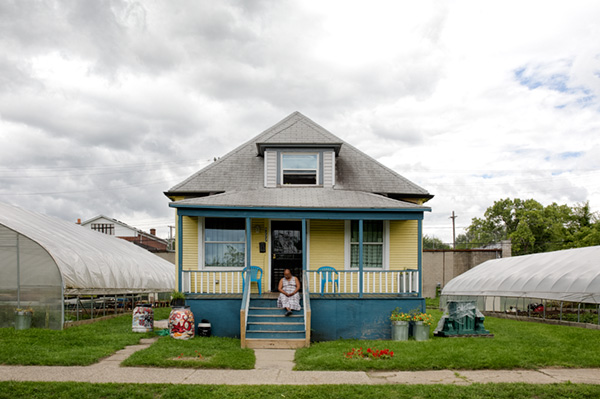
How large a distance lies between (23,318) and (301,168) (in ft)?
29.2

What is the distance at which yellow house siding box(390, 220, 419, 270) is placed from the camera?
15.5 m

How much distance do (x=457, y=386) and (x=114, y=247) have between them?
17991 millimetres

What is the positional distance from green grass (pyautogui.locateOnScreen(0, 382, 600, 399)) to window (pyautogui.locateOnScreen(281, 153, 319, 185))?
9.03m

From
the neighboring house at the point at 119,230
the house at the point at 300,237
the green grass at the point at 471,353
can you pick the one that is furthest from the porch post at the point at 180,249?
the neighboring house at the point at 119,230

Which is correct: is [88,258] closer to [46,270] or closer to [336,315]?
[46,270]

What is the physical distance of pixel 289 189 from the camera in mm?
15883

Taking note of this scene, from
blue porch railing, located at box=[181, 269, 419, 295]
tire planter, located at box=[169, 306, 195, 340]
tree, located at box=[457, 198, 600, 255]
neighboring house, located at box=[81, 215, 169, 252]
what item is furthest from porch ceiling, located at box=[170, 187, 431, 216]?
neighboring house, located at box=[81, 215, 169, 252]

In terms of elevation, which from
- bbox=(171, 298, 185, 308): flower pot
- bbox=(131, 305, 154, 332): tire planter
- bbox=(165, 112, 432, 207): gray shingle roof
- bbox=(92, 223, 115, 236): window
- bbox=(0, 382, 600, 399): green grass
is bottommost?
bbox=(131, 305, 154, 332): tire planter

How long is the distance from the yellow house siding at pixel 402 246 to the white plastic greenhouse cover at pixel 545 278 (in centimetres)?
513

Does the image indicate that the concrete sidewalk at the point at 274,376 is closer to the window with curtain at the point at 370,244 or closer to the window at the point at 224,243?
the window at the point at 224,243

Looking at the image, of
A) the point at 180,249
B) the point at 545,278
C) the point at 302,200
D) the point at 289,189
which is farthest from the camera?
the point at 545,278

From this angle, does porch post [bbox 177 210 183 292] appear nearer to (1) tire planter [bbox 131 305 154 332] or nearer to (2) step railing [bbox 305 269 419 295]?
(1) tire planter [bbox 131 305 154 332]

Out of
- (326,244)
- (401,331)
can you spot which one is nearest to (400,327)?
(401,331)

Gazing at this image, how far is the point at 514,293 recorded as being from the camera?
62.1ft
